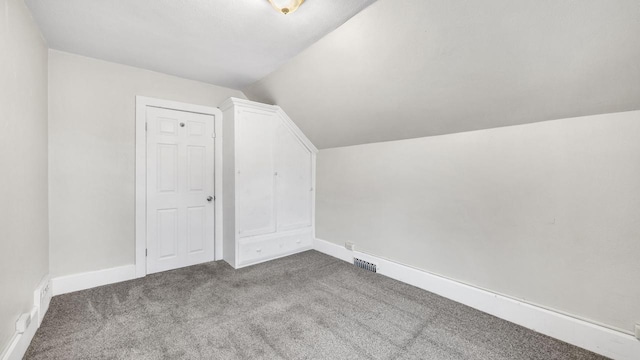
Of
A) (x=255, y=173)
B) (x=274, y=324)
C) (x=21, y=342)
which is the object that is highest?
(x=255, y=173)

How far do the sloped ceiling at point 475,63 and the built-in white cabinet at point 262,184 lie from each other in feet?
2.67

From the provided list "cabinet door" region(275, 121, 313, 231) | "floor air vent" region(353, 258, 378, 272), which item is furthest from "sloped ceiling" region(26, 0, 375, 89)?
"floor air vent" region(353, 258, 378, 272)

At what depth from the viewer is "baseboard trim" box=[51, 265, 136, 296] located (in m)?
2.46

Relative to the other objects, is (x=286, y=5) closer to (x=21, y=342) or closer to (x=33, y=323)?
(x=21, y=342)

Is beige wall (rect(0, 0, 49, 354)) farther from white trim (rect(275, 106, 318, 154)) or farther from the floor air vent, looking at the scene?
the floor air vent

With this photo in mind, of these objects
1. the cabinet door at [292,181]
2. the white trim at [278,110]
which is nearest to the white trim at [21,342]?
the cabinet door at [292,181]

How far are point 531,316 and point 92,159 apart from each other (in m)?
4.16

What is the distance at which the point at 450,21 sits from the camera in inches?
64.2

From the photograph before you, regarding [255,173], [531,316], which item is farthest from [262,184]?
[531,316]

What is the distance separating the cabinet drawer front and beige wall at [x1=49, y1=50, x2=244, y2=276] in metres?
Result: 1.19

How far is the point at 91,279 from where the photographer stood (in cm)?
260

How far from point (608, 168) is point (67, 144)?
4413mm

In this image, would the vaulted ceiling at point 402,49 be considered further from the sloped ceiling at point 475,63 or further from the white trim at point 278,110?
the white trim at point 278,110

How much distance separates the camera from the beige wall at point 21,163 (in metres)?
1.45
